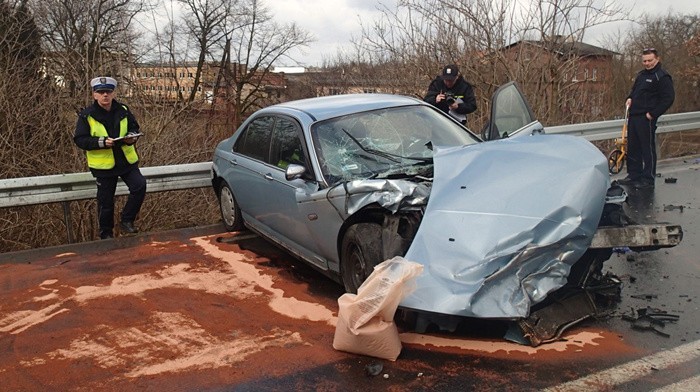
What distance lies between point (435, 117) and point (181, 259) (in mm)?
2954

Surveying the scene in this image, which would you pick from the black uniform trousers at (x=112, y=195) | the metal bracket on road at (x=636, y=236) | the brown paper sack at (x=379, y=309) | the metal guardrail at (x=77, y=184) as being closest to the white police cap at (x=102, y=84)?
the black uniform trousers at (x=112, y=195)

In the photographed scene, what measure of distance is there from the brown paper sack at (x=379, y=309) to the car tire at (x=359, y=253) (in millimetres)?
480

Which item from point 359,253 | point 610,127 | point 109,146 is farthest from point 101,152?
point 610,127

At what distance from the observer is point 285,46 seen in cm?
4194

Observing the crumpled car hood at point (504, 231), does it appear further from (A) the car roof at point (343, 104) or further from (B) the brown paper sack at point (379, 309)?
(A) the car roof at point (343, 104)

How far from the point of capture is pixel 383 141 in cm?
505

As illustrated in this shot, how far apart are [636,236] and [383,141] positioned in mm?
2095

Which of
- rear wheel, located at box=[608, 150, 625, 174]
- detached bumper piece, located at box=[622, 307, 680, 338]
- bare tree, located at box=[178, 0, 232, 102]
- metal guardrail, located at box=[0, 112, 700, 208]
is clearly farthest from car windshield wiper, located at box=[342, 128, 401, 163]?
bare tree, located at box=[178, 0, 232, 102]

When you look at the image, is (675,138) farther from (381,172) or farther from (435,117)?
(381,172)

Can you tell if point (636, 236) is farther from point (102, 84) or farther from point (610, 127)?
point (610, 127)

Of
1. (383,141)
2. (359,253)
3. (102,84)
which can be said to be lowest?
(359,253)

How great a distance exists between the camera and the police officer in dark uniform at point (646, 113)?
8.02 m

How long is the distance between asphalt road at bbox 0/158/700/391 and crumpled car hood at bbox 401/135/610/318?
14.6 inches

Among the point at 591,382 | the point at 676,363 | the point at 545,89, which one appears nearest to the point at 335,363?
the point at 591,382
